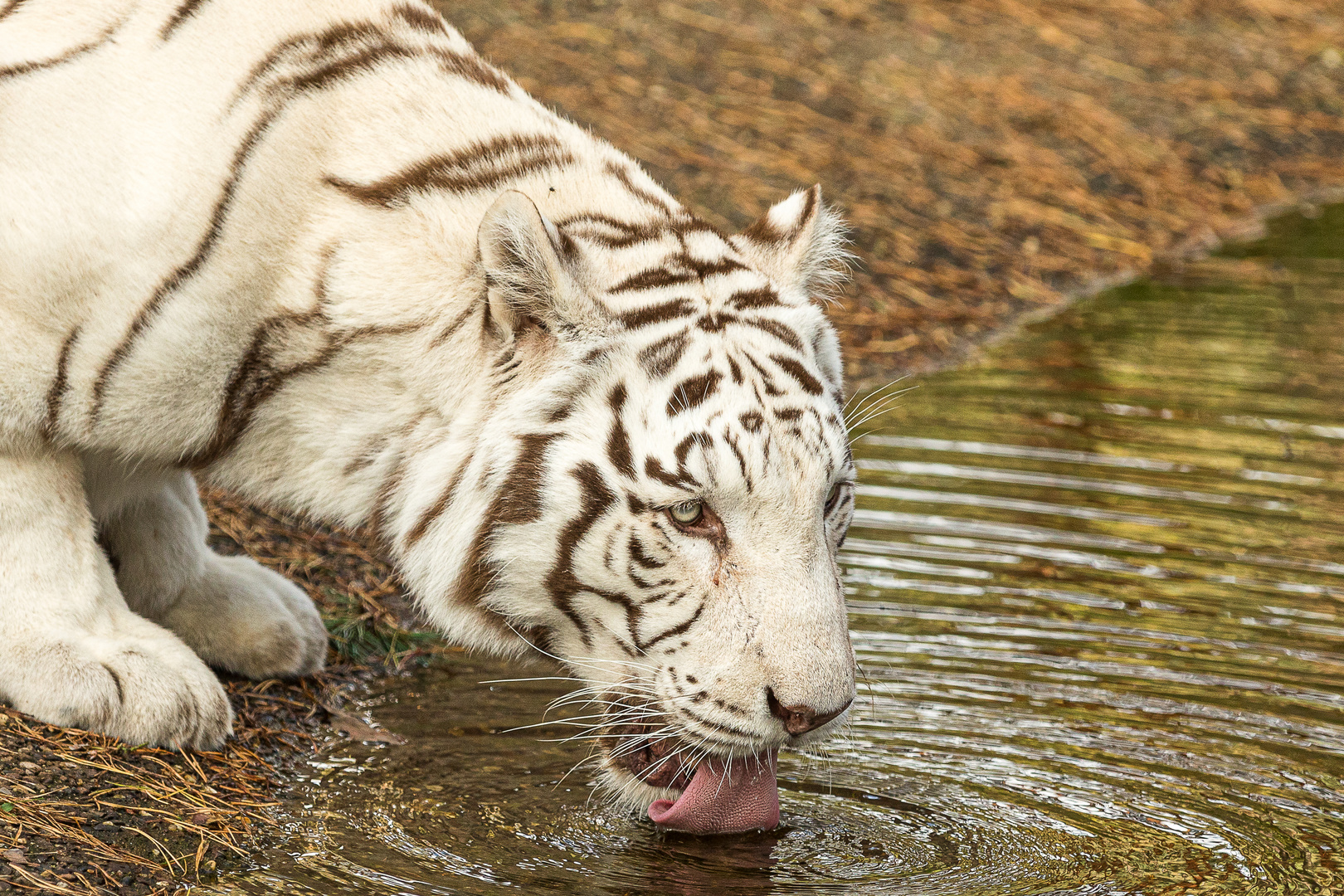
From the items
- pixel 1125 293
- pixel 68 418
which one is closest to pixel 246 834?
pixel 68 418

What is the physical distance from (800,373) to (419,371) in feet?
2.58

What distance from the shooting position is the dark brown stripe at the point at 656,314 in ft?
11.3

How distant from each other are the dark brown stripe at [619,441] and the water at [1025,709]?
2.82 ft

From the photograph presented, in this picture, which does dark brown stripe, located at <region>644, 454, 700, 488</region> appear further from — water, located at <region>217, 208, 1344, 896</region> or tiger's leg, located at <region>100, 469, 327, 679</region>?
tiger's leg, located at <region>100, 469, 327, 679</region>

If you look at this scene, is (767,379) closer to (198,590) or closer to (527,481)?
(527,481)

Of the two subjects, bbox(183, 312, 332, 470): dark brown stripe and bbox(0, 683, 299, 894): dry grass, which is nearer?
bbox(0, 683, 299, 894): dry grass

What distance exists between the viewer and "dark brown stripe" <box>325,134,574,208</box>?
3.61 m

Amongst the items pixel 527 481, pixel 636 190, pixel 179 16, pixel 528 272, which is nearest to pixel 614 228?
pixel 636 190

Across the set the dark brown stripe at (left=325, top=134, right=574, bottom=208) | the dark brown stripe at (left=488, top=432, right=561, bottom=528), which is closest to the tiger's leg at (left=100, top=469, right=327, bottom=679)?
the dark brown stripe at (left=325, top=134, right=574, bottom=208)

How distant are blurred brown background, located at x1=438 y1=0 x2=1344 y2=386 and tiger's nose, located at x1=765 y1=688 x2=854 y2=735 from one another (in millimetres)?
4278

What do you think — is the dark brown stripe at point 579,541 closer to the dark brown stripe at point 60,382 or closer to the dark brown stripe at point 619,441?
the dark brown stripe at point 619,441

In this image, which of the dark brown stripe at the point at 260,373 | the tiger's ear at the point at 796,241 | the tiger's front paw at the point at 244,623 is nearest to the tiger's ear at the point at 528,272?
the dark brown stripe at the point at 260,373

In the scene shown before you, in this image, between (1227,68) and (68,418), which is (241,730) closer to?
(68,418)

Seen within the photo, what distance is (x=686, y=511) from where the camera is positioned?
329 centimetres
